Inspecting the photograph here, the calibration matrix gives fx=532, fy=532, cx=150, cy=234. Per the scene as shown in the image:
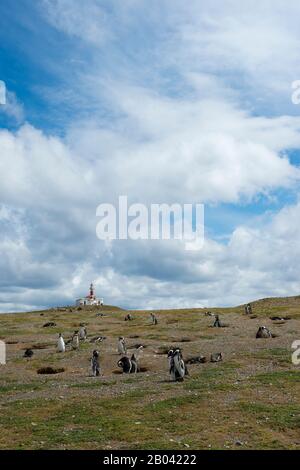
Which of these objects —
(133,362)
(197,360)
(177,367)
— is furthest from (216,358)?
(177,367)

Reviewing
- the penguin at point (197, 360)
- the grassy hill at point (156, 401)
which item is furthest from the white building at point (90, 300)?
the penguin at point (197, 360)

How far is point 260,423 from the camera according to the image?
21.8 metres

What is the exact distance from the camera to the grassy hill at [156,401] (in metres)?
20.2

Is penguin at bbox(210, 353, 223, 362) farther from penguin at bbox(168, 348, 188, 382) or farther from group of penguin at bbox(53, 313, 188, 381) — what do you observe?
penguin at bbox(168, 348, 188, 382)

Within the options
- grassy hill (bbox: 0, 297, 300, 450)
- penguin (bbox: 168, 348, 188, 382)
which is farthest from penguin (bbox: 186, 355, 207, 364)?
penguin (bbox: 168, 348, 188, 382)

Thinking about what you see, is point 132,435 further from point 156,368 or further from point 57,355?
point 57,355

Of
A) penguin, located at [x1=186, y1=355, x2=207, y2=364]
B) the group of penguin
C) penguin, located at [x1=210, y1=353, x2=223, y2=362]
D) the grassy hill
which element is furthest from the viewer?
penguin, located at [x1=186, y1=355, x2=207, y2=364]

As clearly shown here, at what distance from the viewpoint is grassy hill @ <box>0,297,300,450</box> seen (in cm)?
2019

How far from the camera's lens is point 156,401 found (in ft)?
84.7

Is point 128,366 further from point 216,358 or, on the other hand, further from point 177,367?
point 216,358

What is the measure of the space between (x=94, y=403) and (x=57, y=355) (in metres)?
19.4
